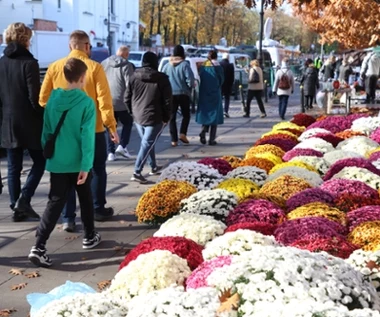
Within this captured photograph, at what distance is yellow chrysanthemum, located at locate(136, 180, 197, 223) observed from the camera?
6.87 metres

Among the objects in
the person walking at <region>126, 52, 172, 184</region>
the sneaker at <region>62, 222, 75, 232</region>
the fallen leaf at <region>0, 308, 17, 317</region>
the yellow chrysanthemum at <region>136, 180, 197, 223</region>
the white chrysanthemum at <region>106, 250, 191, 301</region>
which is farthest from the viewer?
the person walking at <region>126, 52, 172, 184</region>

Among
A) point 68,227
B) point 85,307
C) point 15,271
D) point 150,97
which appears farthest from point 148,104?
point 85,307

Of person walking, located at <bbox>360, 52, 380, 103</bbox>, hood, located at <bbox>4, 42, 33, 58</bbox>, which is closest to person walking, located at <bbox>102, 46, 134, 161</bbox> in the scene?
hood, located at <bbox>4, 42, 33, 58</bbox>

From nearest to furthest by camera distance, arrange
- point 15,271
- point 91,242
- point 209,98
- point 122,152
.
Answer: point 15,271 → point 91,242 → point 122,152 → point 209,98

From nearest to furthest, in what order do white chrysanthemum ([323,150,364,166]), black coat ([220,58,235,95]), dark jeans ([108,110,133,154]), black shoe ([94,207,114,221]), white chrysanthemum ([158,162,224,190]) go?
black shoe ([94,207,114,221]) < white chrysanthemum ([158,162,224,190]) < white chrysanthemum ([323,150,364,166]) < dark jeans ([108,110,133,154]) < black coat ([220,58,235,95])

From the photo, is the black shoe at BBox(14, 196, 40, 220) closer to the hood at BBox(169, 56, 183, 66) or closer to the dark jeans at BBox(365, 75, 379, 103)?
the hood at BBox(169, 56, 183, 66)

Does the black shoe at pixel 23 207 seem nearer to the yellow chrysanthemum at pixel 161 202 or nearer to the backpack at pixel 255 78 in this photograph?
the yellow chrysanthemum at pixel 161 202

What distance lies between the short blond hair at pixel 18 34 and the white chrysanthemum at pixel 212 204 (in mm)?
2318

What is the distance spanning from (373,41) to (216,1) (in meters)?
11.6

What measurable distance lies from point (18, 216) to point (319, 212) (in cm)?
325

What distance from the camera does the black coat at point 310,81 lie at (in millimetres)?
21072

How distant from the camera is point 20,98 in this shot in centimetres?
710

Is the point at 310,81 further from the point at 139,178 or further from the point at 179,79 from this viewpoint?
the point at 139,178

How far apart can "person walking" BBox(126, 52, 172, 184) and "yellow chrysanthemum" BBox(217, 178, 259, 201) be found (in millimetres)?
2142
